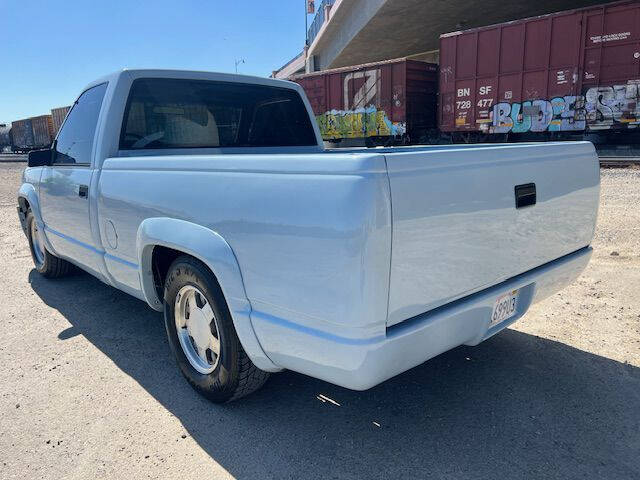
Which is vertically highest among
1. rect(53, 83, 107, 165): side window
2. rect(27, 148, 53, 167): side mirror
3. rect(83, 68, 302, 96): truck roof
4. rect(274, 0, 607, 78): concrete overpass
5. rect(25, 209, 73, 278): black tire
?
rect(274, 0, 607, 78): concrete overpass

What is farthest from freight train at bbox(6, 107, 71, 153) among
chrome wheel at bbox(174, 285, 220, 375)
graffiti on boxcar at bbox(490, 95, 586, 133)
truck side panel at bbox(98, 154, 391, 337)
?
truck side panel at bbox(98, 154, 391, 337)

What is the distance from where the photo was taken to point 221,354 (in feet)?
8.71

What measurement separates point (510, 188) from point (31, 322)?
403cm

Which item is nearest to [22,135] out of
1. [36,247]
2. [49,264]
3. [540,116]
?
[540,116]

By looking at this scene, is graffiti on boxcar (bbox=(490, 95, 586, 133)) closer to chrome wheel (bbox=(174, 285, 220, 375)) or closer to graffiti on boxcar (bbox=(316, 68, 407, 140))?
graffiti on boxcar (bbox=(316, 68, 407, 140))

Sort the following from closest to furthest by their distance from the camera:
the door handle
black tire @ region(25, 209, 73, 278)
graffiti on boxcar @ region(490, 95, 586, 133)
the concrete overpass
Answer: the door handle < black tire @ region(25, 209, 73, 278) < graffiti on boxcar @ region(490, 95, 586, 133) < the concrete overpass

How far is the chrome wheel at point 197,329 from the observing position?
2.80 meters

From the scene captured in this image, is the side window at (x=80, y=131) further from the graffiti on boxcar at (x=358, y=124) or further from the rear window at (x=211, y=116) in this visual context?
the graffiti on boxcar at (x=358, y=124)

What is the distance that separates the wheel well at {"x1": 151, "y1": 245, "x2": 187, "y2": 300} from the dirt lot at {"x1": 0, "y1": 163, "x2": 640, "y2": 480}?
23.6 inches

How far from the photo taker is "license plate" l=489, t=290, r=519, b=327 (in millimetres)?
2580

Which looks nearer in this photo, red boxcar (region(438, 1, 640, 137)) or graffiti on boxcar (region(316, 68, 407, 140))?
red boxcar (region(438, 1, 640, 137))

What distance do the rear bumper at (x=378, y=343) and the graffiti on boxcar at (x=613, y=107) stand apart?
15.5 metres

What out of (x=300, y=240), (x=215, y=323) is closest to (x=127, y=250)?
(x=215, y=323)

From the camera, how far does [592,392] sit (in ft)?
9.71
